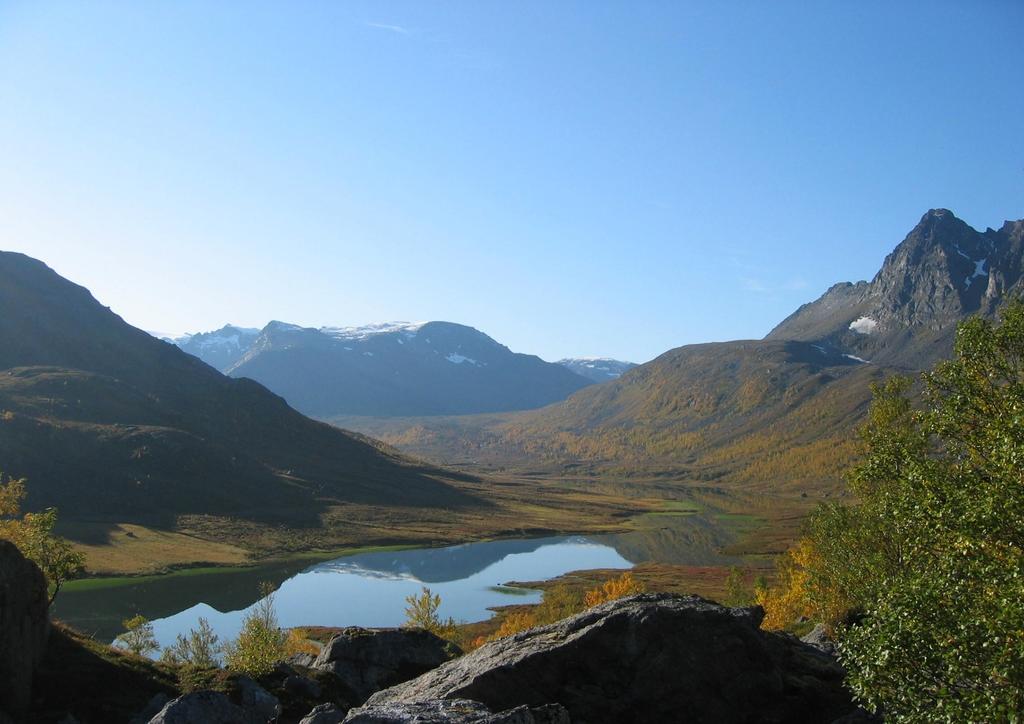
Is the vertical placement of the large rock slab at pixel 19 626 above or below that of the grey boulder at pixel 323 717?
below

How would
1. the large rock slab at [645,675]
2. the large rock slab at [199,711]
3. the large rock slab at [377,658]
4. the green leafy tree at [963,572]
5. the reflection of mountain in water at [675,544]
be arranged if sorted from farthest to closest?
1. the reflection of mountain in water at [675,544]
2. the large rock slab at [377,658]
3. the large rock slab at [199,711]
4. the large rock slab at [645,675]
5. the green leafy tree at [963,572]

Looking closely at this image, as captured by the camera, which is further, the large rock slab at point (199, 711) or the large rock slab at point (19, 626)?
the large rock slab at point (19, 626)

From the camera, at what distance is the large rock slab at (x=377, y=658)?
41906mm

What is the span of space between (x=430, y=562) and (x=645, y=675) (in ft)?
438

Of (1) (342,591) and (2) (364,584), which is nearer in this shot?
(1) (342,591)

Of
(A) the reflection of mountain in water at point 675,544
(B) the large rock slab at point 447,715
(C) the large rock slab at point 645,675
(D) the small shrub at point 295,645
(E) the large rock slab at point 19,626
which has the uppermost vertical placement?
(B) the large rock slab at point 447,715

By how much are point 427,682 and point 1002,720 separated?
17.1m

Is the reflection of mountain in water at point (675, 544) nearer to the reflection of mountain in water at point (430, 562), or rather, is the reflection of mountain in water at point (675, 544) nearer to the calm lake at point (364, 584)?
the calm lake at point (364, 584)

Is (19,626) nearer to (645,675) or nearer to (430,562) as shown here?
(645,675)

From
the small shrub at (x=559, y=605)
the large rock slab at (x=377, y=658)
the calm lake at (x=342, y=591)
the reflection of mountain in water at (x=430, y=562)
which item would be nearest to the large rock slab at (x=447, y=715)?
the large rock slab at (x=377, y=658)

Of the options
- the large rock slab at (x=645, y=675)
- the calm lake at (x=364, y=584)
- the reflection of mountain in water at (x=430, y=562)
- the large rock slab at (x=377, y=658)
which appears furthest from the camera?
the reflection of mountain in water at (x=430, y=562)

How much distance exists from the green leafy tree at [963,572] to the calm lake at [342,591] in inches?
3392

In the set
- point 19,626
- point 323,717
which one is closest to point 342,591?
point 19,626

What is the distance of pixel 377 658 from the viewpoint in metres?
43.6
